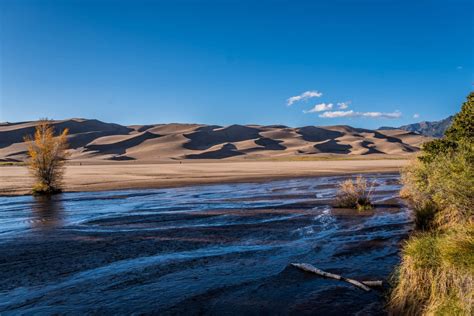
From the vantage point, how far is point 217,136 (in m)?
156

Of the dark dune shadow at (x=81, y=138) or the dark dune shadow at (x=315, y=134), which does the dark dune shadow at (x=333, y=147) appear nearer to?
the dark dune shadow at (x=315, y=134)

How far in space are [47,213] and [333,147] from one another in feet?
421

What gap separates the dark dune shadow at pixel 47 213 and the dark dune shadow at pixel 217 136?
104062 millimetres

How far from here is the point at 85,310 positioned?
875 centimetres

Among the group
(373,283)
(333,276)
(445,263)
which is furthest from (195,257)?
(445,263)

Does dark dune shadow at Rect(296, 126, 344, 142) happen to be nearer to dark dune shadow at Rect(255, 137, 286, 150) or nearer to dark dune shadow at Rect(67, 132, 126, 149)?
dark dune shadow at Rect(255, 137, 286, 150)

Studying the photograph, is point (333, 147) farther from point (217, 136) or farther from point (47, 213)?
point (47, 213)

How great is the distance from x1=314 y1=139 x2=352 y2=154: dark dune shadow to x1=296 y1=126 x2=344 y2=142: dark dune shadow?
65.2 feet

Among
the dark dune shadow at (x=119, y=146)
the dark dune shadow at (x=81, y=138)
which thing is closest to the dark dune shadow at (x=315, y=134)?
the dark dune shadow at (x=119, y=146)

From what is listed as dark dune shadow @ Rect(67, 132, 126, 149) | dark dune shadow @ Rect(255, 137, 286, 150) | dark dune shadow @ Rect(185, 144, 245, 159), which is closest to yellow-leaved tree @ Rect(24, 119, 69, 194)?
dark dune shadow @ Rect(185, 144, 245, 159)

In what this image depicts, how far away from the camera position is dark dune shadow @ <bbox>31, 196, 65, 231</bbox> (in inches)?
722

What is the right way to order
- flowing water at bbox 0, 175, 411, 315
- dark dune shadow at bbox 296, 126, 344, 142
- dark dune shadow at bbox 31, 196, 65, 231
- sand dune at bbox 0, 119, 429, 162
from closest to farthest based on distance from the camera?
flowing water at bbox 0, 175, 411, 315
dark dune shadow at bbox 31, 196, 65, 231
sand dune at bbox 0, 119, 429, 162
dark dune shadow at bbox 296, 126, 344, 142

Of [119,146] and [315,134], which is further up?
[315,134]

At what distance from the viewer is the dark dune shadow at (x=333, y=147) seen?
444 ft
